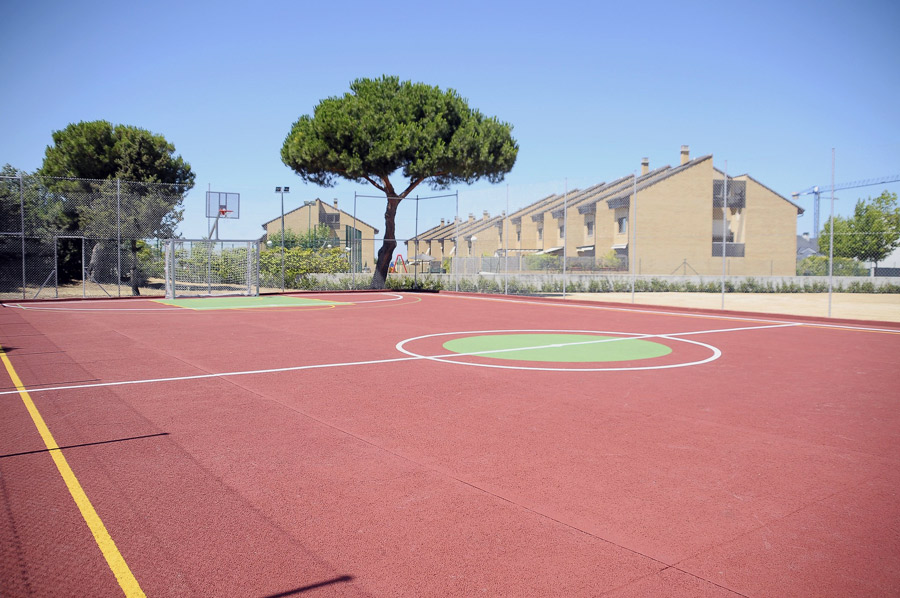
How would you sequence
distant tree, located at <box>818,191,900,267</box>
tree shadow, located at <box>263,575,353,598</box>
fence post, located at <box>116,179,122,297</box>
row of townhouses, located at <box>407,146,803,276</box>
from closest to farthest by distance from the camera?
tree shadow, located at <box>263,575,353,598</box> → distant tree, located at <box>818,191,900,267</box> → fence post, located at <box>116,179,122,297</box> → row of townhouses, located at <box>407,146,803,276</box>

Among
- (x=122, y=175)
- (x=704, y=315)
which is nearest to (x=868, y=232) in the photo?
(x=704, y=315)

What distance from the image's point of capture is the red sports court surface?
2.97 meters

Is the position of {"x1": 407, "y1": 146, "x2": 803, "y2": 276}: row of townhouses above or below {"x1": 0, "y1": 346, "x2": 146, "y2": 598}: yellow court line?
above

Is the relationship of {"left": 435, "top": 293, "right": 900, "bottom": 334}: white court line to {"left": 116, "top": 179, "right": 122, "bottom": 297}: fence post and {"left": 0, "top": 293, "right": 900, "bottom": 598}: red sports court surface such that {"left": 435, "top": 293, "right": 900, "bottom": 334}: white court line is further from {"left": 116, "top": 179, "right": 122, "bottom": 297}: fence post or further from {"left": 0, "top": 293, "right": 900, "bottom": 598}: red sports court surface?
{"left": 116, "top": 179, "right": 122, "bottom": 297}: fence post

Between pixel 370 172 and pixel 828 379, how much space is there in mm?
23641

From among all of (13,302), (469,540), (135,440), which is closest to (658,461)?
(469,540)

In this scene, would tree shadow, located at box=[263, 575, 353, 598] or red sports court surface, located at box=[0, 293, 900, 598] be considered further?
red sports court surface, located at box=[0, 293, 900, 598]

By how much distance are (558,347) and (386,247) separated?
20887mm

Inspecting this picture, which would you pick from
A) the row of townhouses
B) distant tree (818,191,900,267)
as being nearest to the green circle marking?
distant tree (818,191,900,267)

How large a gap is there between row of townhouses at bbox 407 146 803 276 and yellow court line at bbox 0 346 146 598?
2279 centimetres

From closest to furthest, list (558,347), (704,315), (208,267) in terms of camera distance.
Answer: (558,347) < (704,315) < (208,267)

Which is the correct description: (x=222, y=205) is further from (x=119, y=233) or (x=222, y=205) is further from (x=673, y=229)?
(x=673, y=229)

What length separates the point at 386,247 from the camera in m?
30.4

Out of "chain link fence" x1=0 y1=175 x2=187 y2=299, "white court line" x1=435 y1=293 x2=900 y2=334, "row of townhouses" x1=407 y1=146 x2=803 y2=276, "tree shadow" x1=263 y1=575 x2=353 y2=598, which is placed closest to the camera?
"tree shadow" x1=263 y1=575 x2=353 y2=598
